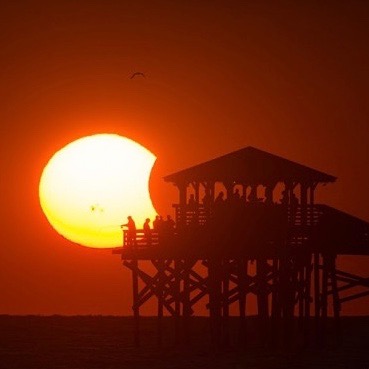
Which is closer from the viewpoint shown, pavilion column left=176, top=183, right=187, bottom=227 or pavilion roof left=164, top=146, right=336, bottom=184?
pavilion column left=176, top=183, right=187, bottom=227

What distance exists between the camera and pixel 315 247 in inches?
2098

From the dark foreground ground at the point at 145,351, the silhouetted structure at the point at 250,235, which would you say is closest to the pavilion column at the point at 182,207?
the silhouetted structure at the point at 250,235

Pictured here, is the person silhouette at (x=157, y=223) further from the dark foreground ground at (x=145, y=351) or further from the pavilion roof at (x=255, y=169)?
the dark foreground ground at (x=145, y=351)

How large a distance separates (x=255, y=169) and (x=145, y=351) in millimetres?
8993

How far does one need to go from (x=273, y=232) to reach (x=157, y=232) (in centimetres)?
409

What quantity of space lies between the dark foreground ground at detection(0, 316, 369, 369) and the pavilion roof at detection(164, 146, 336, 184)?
6082mm

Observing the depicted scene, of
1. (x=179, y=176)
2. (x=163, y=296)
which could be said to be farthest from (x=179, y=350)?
(x=179, y=176)

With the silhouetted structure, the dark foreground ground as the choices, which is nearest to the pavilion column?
the silhouetted structure

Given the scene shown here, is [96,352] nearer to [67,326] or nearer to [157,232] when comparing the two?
[157,232]

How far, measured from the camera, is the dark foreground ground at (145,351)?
2066 inches

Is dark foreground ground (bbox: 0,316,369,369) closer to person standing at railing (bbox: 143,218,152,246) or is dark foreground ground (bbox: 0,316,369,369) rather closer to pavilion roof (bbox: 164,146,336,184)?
person standing at railing (bbox: 143,218,152,246)

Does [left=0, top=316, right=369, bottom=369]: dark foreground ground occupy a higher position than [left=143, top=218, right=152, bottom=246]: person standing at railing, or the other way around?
[left=143, top=218, right=152, bottom=246]: person standing at railing

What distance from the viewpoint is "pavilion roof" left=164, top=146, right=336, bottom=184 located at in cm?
5294

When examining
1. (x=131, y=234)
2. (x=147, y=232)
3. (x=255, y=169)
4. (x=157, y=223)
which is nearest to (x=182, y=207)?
(x=157, y=223)
